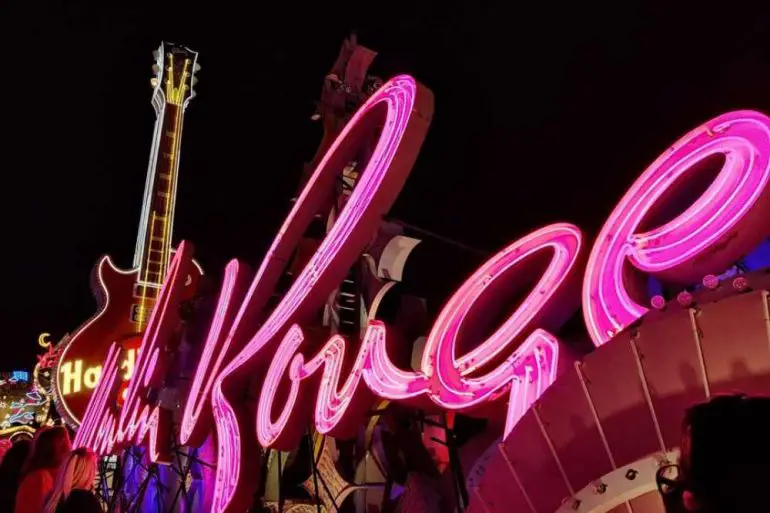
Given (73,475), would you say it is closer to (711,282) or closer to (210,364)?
(210,364)

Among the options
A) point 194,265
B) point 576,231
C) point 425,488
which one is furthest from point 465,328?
point 194,265

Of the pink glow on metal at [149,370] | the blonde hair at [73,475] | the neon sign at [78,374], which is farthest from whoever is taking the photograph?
the neon sign at [78,374]

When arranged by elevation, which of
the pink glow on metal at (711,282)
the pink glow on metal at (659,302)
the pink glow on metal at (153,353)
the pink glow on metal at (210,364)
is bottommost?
the pink glow on metal at (711,282)

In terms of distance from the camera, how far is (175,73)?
22938 mm

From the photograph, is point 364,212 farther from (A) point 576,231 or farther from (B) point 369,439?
(B) point 369,439

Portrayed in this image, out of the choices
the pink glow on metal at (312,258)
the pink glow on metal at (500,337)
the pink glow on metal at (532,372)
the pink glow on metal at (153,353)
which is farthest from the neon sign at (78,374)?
the pink glow on metal at (532,372)

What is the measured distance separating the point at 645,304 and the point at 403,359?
2.19m

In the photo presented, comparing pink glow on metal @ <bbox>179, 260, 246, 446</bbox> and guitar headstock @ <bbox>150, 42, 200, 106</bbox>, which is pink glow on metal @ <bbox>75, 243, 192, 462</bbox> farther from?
guitar headstock @ <bbox>150, 42, 200, 106</bbox>

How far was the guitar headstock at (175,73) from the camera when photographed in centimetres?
2252

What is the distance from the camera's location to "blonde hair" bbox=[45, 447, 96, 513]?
16.0 ft

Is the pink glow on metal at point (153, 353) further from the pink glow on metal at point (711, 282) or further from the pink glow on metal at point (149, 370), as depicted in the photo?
the pink glow on metal at point (711, 282)

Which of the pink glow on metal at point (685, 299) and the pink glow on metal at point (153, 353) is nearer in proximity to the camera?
the pink glow on metal at point (685, 299)

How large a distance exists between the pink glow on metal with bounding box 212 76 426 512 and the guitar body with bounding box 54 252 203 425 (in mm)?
10970

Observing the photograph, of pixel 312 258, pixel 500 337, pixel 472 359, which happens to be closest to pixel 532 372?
pixel 500 337
